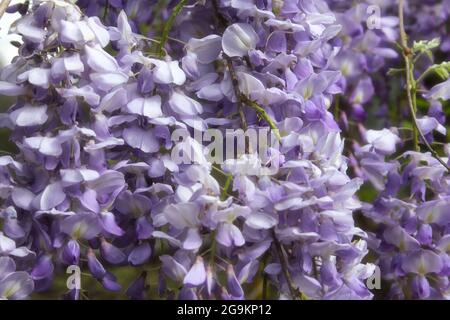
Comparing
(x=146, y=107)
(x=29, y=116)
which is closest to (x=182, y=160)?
(x=146, y=107)

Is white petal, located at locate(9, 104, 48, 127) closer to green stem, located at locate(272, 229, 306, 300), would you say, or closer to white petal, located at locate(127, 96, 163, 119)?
white petal, located at locate(127, 96, 163, 119)

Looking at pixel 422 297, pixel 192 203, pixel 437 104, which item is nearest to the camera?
pixel 192 203

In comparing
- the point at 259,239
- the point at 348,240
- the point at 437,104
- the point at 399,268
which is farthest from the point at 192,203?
the point at 437,104

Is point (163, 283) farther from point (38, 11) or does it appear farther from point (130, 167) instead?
point (38, 11)

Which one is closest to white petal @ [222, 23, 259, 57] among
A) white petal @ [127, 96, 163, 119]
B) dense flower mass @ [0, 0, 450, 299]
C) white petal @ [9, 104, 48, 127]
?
dense flower mass @ [0, 0, 450, 299]

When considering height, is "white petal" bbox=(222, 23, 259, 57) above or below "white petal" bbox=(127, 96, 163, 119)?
above

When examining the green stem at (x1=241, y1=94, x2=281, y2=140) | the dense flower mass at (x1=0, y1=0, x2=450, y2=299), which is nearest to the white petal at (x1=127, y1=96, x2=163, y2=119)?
the dense flower mass at (x1=0, y1=0, x2=450, y2=299)

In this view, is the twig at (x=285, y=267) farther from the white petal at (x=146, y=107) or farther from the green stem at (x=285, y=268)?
the white petal at (x=146, y=107)

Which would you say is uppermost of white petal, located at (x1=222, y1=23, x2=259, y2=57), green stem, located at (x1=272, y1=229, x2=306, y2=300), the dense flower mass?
white petal, located at (x1=222, y1=23, x2=259, y2=57)

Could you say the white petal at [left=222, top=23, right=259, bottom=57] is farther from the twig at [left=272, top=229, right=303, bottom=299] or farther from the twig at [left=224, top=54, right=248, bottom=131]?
the twig at [left=272, top=229, right=303, bottom=299]

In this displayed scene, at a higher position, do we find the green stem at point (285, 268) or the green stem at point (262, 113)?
the green stem at point (262, 113)

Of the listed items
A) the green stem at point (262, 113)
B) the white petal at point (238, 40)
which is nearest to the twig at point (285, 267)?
the green stem at point (262, 113)
